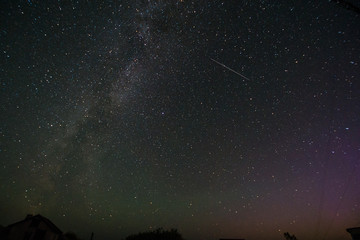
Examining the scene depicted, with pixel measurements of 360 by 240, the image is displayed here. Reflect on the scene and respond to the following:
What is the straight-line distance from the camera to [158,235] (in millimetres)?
30656

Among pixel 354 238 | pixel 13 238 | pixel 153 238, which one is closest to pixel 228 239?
pixel 153 238

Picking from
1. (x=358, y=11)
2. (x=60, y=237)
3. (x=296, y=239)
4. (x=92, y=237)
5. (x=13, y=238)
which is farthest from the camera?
(x=296, y=239)

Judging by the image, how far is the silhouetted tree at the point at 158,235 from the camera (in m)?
29.9

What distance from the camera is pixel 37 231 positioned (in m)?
20.8

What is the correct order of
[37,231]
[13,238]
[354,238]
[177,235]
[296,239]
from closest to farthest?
[354,238], [13,238], [37,231], [177,235], [296,239]

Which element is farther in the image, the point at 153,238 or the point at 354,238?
the point at 153,238

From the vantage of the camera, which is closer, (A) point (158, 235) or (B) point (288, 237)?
(A) point (158, 235)

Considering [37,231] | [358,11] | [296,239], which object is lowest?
[296,239]

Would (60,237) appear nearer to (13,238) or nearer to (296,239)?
(13,238)

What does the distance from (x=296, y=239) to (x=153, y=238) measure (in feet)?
118

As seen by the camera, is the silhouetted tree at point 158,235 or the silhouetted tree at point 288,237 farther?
the silhouetted tree at point 288,237

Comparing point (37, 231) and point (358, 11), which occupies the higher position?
point (358, 11)

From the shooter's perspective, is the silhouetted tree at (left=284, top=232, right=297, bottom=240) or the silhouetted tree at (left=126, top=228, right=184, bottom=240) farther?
the silhouetted tree at (left=284, top=232, right=297, bottom=240)

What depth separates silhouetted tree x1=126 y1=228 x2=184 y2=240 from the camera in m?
29.9
